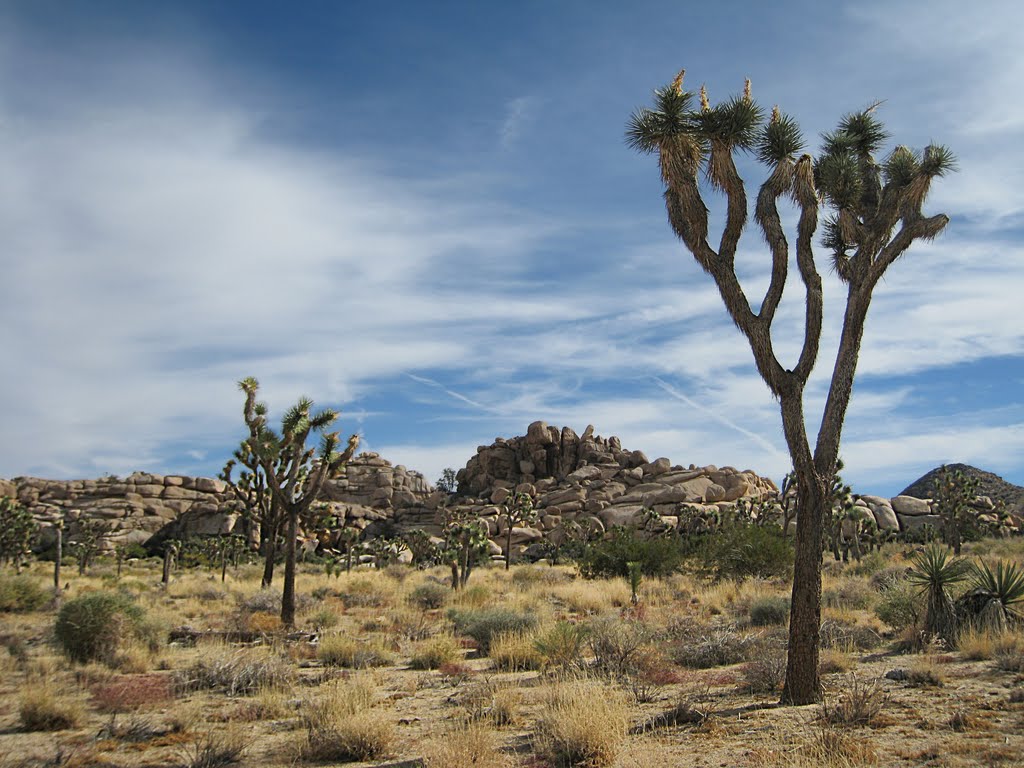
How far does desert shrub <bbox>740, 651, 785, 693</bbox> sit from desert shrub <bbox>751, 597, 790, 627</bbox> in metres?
6.21

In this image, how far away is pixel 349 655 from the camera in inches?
496


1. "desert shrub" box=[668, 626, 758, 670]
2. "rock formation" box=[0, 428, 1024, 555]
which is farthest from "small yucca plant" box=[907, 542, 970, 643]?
"rock formation" box=[0, 428, 1024, 555]

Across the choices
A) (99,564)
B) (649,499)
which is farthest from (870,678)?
(649,499)

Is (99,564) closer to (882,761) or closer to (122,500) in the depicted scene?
(122,500)

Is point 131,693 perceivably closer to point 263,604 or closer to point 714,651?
point 714,651

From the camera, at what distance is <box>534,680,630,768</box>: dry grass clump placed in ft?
22.5

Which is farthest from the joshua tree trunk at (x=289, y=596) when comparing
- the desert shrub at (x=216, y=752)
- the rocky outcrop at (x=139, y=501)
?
the rocky outcrop at (x=139, y=501)

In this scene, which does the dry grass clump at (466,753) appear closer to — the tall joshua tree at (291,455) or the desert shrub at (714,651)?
the desert shrub at (714,651)

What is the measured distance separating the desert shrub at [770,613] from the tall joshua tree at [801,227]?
744cm

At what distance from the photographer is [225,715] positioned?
877cm

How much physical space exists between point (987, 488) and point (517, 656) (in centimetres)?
7633

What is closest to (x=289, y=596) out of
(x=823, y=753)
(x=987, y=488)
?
(x=823, y=753)

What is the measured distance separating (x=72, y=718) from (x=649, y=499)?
62.9 meters

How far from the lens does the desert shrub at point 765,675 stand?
9492 mm
